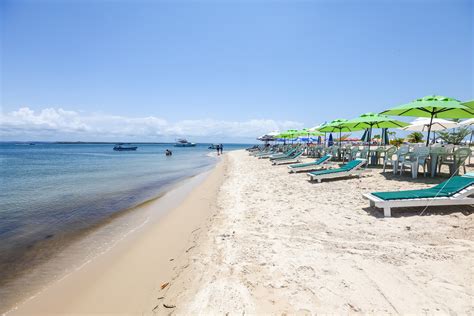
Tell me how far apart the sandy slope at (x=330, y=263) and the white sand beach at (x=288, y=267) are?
0.04ft

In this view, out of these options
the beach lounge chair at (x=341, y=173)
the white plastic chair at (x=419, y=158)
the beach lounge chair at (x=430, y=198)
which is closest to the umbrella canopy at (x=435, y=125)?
the white plastic chair at (x=419, y=158)

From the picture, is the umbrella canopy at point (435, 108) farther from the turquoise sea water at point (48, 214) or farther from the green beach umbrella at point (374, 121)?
the turquoise sea water at point (48, 214)

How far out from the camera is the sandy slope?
Result: 245 cm

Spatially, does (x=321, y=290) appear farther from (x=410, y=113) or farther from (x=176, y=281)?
(x=410, y=113)

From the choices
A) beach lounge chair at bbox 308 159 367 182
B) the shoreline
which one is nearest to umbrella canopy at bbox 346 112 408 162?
beach lounge chair at bbox 308 159 367 182

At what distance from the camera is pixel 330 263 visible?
3.18 meters

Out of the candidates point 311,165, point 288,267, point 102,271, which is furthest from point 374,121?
point 102,271

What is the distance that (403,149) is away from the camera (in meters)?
8.45

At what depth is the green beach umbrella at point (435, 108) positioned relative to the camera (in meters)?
6.98

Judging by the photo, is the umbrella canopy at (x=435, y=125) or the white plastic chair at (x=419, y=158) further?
the umbrella canopy at (x=435, y=125)

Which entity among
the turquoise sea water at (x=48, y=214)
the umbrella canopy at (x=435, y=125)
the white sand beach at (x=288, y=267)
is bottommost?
the turquoise sea water at (x=48, y=214)

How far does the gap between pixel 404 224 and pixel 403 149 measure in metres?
5.23

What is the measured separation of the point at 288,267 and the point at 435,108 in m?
7.92

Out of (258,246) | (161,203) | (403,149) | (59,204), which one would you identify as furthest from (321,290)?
(59,204)
